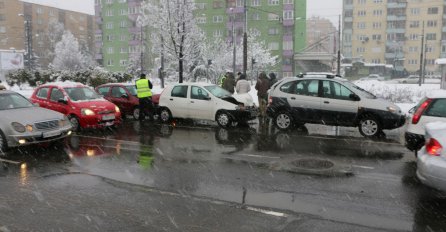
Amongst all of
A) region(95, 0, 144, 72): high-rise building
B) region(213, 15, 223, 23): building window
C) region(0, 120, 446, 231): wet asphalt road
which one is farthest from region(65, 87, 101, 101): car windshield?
region(95, 0, 144, 72): high-rise building

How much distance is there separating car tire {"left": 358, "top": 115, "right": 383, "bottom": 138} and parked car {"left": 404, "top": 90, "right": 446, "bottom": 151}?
2973 mm

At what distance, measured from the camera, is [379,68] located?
75438mm

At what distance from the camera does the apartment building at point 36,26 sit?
285 ft

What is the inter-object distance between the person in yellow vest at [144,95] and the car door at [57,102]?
2728 mm

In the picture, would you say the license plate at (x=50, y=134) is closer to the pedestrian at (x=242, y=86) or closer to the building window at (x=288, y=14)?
the pedestrian at (x=242, y=86)

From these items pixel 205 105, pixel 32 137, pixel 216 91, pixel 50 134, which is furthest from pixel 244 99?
pixel 32 137

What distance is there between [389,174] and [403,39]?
3408 inches

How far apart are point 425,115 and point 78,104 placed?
9.58m

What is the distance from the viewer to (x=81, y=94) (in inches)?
523

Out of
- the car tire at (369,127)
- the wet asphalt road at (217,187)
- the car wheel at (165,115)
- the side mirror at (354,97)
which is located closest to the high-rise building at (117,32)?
the car wheel at (165,115)

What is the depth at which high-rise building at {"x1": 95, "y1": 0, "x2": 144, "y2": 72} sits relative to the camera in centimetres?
7569

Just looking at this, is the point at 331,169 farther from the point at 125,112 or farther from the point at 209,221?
the point at 125,112

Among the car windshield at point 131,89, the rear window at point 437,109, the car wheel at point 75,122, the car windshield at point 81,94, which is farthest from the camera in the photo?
the car windshield at point 131,89

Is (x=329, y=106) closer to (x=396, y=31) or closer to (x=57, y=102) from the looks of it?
(x=57, y=102)
